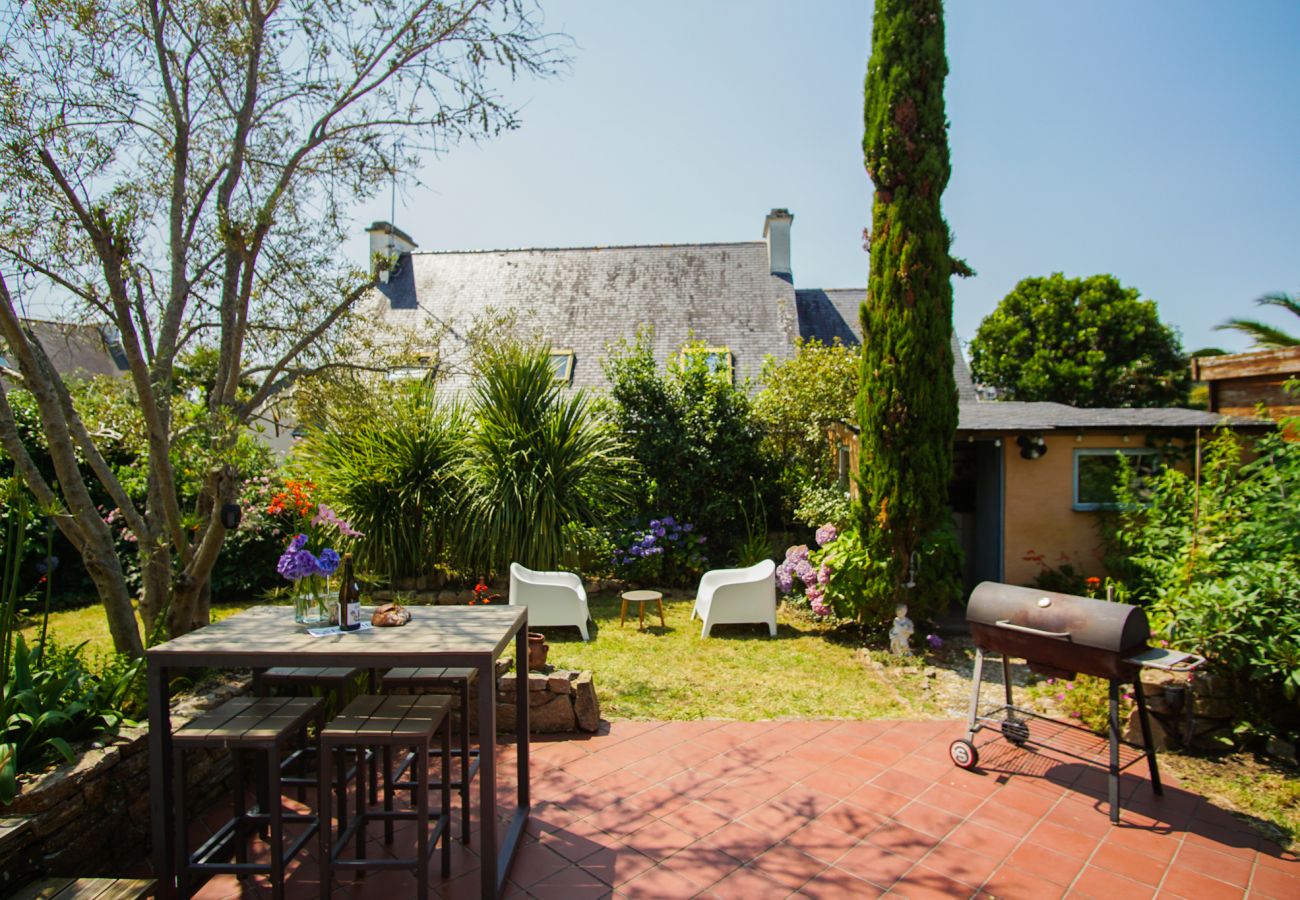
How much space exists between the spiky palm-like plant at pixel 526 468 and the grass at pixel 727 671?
45.1 inches

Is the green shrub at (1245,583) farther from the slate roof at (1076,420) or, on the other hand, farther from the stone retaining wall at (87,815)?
the stone retaining wall at (87,815)

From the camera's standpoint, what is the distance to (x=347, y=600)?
3057mm

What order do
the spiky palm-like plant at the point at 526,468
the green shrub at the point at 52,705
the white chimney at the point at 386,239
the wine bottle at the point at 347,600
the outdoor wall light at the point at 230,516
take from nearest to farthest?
the green shrub at the point at 52,705 → the wine bottle at the point at 347,600 → the outdoor wall light at the point at 230,516 → the spiky palm-like plant at the point at 526,468 → the white chimney at the point at 386,239

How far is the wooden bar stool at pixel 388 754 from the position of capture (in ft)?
8.18

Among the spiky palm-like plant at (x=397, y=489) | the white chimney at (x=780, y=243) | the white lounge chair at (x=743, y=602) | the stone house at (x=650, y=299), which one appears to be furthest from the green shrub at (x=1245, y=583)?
the white chimney at (x=780, y=243)

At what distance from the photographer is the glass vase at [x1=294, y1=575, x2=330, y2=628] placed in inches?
123

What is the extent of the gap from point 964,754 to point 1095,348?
2449 cm

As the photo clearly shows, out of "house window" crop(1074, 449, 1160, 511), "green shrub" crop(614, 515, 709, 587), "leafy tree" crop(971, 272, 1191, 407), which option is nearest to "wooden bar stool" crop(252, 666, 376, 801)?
"green shrub" crop(614, 515, 709, 587)

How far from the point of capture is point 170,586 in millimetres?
4094

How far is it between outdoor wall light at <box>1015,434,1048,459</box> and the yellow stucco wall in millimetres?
66

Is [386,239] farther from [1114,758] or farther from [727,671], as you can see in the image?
[1114,758]

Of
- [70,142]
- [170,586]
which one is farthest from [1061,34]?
[170,586]

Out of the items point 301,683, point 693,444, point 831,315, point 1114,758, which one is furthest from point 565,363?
point 1114,758

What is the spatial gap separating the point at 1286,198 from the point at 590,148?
404 inches
